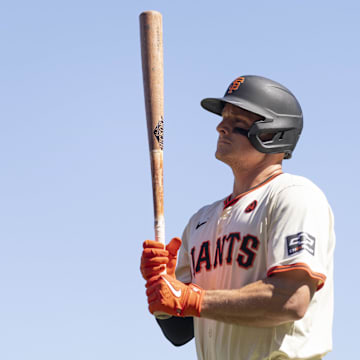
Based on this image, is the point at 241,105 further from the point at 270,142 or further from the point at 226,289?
the point at 226,289

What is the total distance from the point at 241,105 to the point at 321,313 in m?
2.00

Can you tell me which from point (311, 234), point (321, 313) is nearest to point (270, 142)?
point (311, 234)

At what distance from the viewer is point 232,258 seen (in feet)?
21.4

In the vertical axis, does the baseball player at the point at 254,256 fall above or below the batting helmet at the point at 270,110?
below

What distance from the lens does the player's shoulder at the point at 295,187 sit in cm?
634

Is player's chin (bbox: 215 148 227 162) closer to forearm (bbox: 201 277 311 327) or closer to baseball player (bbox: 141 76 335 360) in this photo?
baseball player (bbox: 141 76 335 360)

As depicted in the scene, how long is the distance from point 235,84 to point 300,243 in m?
1.96

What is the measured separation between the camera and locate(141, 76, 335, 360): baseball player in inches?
234

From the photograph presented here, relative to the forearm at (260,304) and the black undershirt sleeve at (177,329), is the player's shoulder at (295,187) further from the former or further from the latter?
the black undershirt sleeve at (177,329)

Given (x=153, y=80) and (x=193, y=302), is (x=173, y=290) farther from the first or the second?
(x=153, y=80)

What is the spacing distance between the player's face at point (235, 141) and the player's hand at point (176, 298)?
4.40ft

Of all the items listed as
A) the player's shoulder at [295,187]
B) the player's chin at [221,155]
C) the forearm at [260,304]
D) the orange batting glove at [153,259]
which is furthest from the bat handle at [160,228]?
the player's shoulder at [295,187]

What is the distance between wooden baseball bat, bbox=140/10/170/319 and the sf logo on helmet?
665mm

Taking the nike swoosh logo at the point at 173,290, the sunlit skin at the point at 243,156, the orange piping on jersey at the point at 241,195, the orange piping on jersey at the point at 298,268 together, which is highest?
the sunlit skin at the point at 243,156
